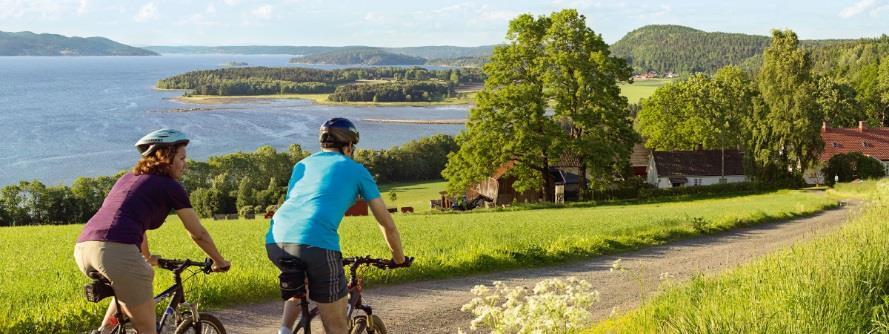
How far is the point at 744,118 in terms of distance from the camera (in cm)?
5831

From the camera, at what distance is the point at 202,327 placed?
588 cm

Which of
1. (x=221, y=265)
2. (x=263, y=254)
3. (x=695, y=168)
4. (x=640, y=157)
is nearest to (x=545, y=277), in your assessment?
(x=263, y=254)

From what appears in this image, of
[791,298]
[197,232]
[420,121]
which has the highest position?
[197,232]

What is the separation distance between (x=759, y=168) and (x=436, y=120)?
112 m

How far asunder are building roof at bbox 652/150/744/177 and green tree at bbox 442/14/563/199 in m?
27.0

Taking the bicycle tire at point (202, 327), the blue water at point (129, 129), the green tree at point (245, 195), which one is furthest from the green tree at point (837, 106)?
the bicycle tire at point (202, 327)

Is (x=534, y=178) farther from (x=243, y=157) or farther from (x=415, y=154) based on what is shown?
(x=415, y=154)

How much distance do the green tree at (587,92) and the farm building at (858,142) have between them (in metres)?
41.4

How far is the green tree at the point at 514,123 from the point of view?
3850 cm

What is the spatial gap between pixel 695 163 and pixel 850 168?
12.6 m

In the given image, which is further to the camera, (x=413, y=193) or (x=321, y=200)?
(x=413, y=193)

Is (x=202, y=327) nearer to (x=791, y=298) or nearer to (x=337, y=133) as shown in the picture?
(x=337, y=133)

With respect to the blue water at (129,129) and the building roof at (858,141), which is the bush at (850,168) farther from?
the blue water at (129,129)

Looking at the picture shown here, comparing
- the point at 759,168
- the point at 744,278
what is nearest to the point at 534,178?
the point at 759,168
